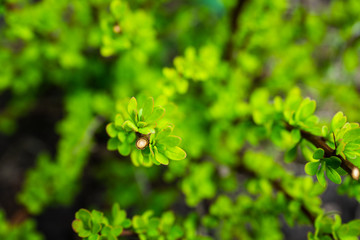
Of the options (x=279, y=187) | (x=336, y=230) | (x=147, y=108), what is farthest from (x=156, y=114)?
(x=279, y=187)

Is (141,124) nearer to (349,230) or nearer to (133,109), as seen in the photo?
(133,109)

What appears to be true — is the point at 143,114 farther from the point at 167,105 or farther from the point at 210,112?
the point at 210,112

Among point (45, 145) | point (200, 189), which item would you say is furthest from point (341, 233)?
point (45, 145)

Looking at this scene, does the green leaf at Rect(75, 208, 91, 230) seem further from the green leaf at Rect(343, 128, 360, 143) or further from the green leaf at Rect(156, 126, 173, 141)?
the green leaf at Rect(343, 128, 360, 143)

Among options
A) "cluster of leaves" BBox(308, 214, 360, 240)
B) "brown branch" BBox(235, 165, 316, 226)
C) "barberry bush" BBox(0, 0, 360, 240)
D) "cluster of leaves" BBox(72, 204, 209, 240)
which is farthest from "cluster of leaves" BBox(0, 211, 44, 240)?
"cluster of leaves" BBox(308, 214, 360, 240)

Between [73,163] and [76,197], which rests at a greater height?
[76,197]

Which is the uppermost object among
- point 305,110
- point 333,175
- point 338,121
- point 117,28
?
point 117,28

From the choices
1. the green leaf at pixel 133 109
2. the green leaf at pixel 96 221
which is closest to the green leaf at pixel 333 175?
the green leaf at pixel 133 109

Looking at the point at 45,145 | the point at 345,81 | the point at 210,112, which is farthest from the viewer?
→ the point at 45,145
